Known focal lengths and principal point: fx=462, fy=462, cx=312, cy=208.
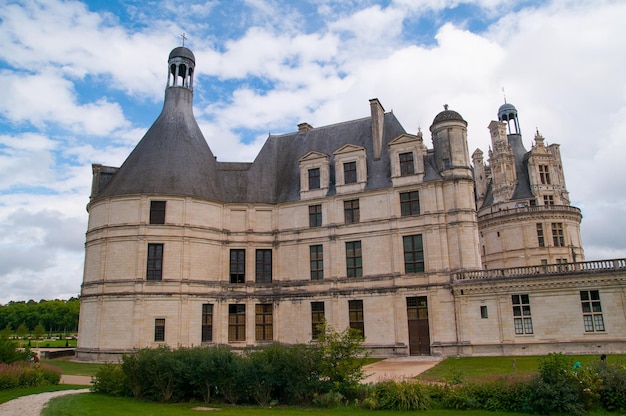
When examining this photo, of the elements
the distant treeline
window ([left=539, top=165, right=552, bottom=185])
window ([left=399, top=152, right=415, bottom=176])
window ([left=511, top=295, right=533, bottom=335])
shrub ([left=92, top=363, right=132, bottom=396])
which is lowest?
shrub ([left=92, top=363, right=132, bottom=396])

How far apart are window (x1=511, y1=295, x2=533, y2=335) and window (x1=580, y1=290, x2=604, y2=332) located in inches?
104

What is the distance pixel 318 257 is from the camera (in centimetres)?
3203

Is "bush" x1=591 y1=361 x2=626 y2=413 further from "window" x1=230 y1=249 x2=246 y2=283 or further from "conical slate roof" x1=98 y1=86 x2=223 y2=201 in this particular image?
"conical slate roof" x1=98 y1=86 x2=223 y2=201

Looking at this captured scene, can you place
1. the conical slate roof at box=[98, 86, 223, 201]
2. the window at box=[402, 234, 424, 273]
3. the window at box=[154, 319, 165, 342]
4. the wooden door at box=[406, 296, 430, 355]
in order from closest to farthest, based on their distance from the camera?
the wooden door at box=[406, 296, 430, 355], the window at box=[154, 319, 165, 342], the window at box=[402, 234, 424, 273], the conical slate roof at box=[98, 86, 223, 201]

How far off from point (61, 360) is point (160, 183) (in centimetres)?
1344

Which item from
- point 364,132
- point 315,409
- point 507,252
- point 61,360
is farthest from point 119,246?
point 507,252

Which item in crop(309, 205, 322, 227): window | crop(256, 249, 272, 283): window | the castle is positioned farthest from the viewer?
crop(256, 249, 272, 283): window

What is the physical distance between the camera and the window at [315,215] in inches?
1286

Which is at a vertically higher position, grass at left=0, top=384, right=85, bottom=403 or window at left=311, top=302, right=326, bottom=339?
window at left=311, top=302, right=326, bottom=339

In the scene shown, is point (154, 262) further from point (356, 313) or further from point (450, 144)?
point (450, 144)

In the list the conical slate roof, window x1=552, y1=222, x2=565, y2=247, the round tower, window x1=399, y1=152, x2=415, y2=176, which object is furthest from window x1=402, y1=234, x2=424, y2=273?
window x1=552, y1=222, x2=565, y2=247

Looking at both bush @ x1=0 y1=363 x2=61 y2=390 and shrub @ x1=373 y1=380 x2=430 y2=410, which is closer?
shrub @ x1=373 y1=380 x2=430 y2=410

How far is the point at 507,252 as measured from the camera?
4369cm

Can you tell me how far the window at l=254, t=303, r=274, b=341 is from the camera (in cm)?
3200
